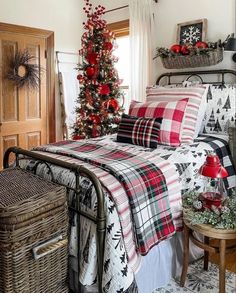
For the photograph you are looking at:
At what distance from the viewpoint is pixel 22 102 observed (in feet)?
14.0

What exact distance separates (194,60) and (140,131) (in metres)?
1.17

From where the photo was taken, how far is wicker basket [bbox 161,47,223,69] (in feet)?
10.0

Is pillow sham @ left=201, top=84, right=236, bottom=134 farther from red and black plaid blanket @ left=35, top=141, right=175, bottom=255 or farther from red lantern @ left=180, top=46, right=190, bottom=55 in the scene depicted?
red and black plaid blanket @ left=35, top=141, right=175, bottom=255

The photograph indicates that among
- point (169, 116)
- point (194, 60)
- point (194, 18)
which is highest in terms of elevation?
point (194, 18)

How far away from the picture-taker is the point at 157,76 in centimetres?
389

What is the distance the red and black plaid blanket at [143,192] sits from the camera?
1.76m

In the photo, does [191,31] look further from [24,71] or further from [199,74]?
[24,71]

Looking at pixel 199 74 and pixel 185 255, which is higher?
pixel 199 74

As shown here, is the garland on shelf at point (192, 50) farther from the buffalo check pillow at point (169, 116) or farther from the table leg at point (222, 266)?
the table leg at point (222, 266)

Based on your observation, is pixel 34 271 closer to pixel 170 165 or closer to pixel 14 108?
pixel 170 165

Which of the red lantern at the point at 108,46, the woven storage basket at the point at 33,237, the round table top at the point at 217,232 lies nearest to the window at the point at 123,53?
the red lantern at the point at 108,46

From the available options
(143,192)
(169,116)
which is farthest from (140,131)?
(143,192)

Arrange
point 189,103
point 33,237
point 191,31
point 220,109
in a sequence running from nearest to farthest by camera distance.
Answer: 1. point 33,237
2. point 189,103
3. point 220,109
4. point 191,31

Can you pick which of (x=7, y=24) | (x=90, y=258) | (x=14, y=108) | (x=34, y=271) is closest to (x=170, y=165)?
(x=90, y=258)
